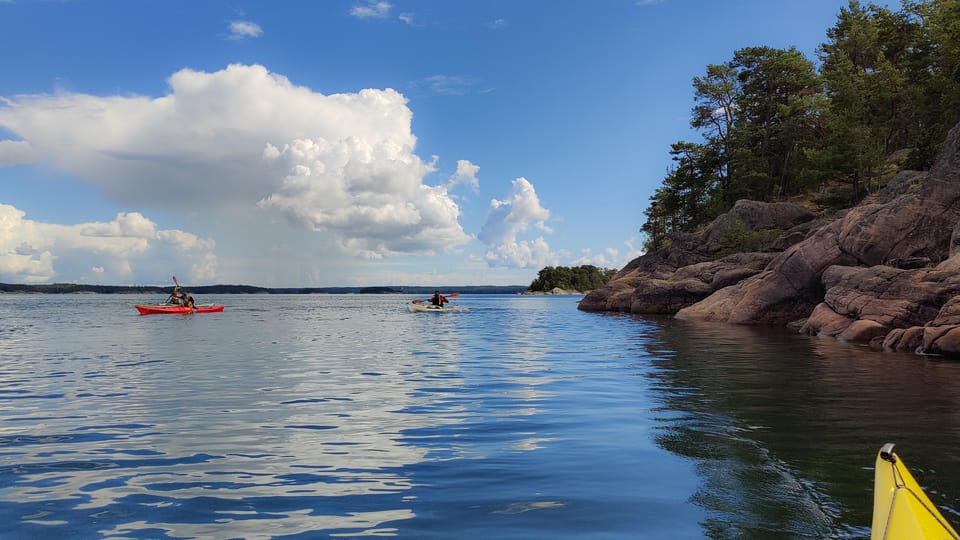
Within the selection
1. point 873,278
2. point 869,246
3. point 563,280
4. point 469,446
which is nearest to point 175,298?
point 869,246

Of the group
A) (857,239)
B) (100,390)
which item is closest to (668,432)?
(100,390)

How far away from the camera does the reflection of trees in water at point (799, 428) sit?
6340 mm

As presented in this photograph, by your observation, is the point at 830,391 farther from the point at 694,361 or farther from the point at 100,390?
the point at 100,390

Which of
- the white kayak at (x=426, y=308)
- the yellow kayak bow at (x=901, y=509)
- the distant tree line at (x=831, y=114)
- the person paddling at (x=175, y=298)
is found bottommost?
the white kayak at (x=426, y=308)

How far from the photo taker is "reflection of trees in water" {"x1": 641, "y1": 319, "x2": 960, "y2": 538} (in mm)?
6340

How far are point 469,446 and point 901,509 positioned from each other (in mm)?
5737

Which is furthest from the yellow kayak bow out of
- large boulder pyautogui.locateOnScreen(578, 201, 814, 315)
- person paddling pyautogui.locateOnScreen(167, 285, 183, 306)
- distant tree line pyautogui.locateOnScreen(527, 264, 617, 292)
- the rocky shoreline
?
distant tree line pyautogui.locateOnScreen(527, 264, 617, 292)

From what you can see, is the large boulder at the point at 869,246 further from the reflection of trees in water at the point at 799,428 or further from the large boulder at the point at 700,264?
the large boulder at the point at 700,264

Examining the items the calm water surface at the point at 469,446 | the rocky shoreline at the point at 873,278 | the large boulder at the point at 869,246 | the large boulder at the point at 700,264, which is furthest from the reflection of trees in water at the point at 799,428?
the large boulder at the point at 700,264

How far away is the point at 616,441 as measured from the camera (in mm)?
9406

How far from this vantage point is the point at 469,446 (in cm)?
903

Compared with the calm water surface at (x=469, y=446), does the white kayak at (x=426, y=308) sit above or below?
above

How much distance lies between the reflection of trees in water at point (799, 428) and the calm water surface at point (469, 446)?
4cm

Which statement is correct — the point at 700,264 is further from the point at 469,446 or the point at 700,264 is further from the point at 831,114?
the point at 469,446
